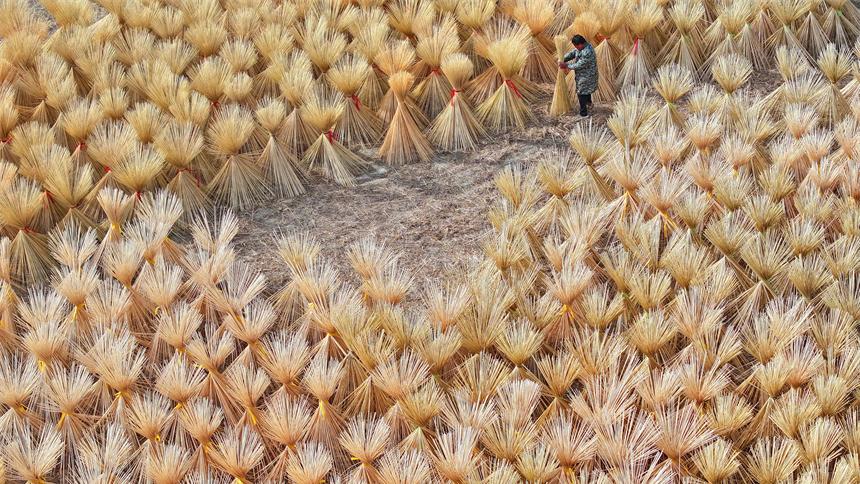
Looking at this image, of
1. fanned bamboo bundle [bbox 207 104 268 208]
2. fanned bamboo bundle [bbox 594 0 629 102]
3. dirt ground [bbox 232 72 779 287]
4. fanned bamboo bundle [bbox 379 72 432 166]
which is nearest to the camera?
dirt ground [bbox 232 72 779 287]

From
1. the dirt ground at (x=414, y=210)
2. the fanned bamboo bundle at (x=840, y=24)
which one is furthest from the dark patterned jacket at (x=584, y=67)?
the fanned bamboo bundle at (x=840, y=24)

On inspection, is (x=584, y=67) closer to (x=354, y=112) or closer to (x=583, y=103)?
(x=583, y=103)

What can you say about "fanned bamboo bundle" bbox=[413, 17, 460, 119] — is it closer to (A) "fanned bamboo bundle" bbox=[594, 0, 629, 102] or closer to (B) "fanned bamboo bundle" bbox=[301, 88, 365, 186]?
(B) "fanned bamboo bundle" bbox=[301, 88, 365, 186]

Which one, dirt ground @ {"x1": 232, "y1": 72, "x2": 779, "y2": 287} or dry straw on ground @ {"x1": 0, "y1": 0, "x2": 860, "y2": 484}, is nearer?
dry straw on ground @ {"x1": 0, "y1": 0, "x2": 860, "y2": 484}

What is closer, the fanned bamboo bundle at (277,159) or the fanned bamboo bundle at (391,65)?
Result: the fanned bamboo bundle at (277,159)

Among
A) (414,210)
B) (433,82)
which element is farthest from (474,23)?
(414,210)

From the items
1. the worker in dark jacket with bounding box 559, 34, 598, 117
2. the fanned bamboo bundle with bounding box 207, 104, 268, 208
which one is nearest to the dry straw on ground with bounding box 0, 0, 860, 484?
the fanned bamboo bundle with bounding box 207, 104, 268, 208

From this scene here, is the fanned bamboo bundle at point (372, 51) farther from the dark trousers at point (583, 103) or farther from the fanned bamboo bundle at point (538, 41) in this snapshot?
the dark trousers at point (583, 103)
